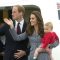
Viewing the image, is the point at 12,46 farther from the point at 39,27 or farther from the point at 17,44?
the point at 39,27

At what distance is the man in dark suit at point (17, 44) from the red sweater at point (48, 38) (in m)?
0.35

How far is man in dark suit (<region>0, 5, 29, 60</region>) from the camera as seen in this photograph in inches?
200

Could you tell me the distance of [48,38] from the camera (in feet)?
15.8

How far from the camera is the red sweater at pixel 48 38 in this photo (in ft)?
15.8

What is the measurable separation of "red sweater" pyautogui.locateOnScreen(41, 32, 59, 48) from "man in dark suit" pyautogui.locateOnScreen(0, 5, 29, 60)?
0.35 m

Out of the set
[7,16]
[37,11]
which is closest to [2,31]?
[7,16]

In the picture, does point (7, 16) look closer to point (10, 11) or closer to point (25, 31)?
point (10, 11)

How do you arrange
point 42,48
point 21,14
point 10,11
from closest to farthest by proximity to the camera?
point 42,48 < point 21,14 < point 10,11

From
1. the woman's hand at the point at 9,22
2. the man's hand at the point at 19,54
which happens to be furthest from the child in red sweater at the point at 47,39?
the woman's hand at the point at 9,22

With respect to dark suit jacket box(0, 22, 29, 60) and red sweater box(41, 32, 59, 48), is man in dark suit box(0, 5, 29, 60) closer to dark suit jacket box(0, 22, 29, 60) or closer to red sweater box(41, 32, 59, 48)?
dark suit jacket box(0, 22, 29, 60)

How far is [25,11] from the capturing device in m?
5.28

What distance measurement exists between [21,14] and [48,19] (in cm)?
43

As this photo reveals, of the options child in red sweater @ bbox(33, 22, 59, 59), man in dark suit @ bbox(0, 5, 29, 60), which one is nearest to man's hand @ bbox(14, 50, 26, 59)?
man in dark suit @ bbox(0, 5, 29, 60)

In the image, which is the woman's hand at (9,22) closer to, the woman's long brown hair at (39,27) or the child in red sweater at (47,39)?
the woman's long brown hair at (39,27)
